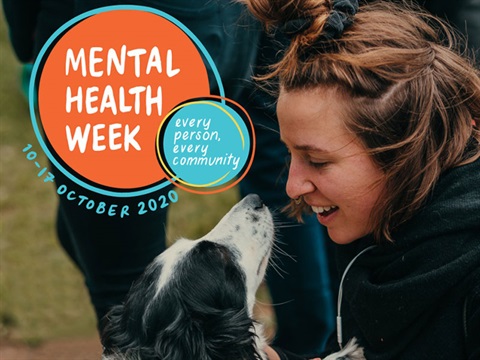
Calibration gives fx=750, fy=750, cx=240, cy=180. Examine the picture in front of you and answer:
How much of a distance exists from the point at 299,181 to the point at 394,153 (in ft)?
0.94

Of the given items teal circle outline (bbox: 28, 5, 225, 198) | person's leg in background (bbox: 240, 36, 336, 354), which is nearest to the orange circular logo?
teal circle outline (bbox: 28, 5, 225, 198)

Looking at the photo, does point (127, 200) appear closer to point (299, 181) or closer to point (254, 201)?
point (254, 201)

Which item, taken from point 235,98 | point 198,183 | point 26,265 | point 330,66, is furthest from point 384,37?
point 26,265

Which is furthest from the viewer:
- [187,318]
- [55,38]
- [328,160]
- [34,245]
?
[34,245]

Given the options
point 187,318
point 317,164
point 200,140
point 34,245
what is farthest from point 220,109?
point 34,245

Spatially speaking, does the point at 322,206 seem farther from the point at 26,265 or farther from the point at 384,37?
the point at 26,265

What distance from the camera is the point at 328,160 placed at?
2082mm

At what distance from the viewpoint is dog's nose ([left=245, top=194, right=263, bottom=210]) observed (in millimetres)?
2592

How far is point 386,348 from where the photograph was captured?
221 centimetres

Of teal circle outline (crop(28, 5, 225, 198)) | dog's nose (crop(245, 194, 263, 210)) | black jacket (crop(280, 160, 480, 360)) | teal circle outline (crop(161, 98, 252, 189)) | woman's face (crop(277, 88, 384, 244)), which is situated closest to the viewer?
black jacket (crop(280, 160, 480, 360))

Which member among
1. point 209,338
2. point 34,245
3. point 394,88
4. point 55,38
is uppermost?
point 394,88

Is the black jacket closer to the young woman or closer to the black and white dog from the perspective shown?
the young woman

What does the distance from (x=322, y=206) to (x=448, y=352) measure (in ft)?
1.76

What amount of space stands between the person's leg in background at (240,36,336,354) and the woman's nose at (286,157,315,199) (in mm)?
429
